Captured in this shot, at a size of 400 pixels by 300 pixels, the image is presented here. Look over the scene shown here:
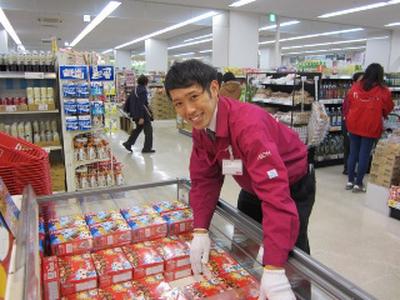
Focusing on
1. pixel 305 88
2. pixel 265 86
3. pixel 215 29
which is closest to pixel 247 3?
pixel 215 29

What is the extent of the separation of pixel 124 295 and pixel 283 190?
72cm

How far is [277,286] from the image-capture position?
3.67ft

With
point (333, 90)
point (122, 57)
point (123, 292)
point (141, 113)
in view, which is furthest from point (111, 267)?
point (122, 57)

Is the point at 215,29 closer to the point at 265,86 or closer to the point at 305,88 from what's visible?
the point at 265,86

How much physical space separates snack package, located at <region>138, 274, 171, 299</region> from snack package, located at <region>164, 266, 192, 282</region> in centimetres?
3

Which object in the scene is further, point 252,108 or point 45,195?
point 45,195

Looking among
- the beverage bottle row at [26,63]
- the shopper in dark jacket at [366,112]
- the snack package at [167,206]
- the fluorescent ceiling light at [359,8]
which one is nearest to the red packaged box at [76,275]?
the snack package at [167,206]

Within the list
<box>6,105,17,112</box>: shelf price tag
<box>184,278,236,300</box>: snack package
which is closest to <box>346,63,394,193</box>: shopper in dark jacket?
<box>184,278,236,300</box>: snack package

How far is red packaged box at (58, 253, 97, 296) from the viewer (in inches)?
52.2

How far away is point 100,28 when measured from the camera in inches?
545

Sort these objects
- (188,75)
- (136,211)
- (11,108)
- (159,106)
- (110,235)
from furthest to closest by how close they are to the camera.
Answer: (159,106) → (11,108) → (136,211) → (110,235) → (188,75)

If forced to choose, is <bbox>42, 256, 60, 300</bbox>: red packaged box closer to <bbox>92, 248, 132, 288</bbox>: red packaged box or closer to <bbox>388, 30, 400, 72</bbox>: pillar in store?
<bbox>92, 248, 132, 288</bbox>: red packaged box

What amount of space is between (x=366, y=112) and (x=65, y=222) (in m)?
4.47

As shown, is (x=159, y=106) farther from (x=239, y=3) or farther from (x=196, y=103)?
(x=196, y=103)
